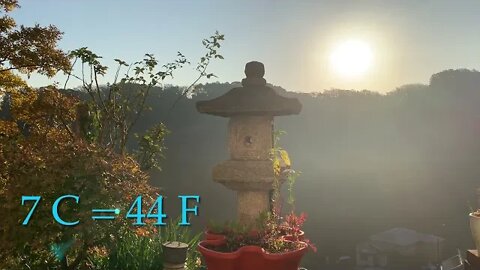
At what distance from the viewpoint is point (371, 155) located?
135 ft

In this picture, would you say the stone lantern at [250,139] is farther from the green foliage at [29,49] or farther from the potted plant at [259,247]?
the green foliage at [29,49]

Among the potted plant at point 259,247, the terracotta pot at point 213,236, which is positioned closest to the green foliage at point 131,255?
the terracotta pot at point 213,236

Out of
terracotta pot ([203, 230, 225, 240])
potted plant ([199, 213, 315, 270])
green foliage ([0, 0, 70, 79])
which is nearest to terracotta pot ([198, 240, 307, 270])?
potted plant ([199, 213, 315, 270])

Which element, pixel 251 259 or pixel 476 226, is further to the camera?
pixel 476 226

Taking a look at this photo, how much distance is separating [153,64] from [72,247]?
18.1 feet

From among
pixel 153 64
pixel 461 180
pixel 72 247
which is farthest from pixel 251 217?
pixel 461 180

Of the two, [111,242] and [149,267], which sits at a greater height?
[111,242]

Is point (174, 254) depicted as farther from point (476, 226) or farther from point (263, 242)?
point (476, 226)

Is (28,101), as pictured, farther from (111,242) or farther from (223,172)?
(223,172)

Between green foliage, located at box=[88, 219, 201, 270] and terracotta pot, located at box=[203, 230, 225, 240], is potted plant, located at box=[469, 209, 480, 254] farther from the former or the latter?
green foliage, located at box=[88, 219, 201, 270]

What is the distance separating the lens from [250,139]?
18.1ft

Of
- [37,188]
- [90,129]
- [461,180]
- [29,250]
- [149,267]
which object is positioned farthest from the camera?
[461,180]

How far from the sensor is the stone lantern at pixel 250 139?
17.3ft

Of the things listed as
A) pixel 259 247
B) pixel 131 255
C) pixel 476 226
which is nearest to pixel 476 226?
pixel 476 226
